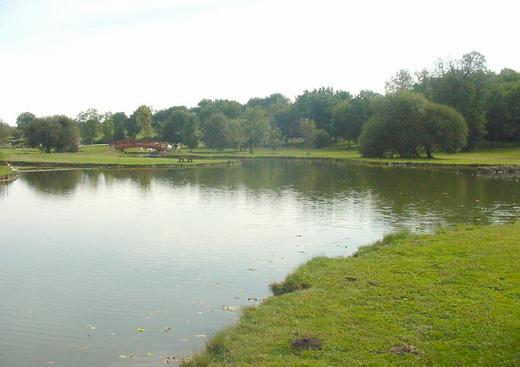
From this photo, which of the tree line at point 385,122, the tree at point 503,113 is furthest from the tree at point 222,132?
the tree at point 503,113

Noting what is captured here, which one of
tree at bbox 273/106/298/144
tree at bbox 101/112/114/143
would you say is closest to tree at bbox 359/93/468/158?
tree at bbox 273/106/298/144

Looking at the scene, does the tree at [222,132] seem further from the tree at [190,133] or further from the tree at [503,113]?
the tree at [503,113]

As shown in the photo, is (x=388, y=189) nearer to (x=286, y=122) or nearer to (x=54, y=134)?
(x=54, y=134)

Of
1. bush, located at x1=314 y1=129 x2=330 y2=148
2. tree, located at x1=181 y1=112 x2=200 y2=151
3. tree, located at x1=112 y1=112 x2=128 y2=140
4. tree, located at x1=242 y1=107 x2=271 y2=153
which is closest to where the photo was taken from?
tree, located at x1=242 y1=107 x2=271 y2=153

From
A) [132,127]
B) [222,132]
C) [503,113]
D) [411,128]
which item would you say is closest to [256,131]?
[222,132]

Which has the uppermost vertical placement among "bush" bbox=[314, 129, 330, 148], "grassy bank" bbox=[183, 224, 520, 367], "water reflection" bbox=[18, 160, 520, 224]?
"bush" bbox=[314, 129, 330, 148]

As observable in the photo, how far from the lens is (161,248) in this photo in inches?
845

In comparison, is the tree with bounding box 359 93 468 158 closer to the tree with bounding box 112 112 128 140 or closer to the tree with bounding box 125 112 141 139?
the tree with bounding box 125 112 141 139

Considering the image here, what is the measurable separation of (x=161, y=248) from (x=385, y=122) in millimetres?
77421

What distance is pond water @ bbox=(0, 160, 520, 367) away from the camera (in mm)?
12195

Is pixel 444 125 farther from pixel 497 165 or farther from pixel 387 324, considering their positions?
pixel 387 324

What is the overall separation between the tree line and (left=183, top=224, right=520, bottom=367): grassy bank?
77633 millimetres

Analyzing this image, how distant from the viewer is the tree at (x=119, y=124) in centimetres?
16838

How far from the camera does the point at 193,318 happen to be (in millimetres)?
13148
